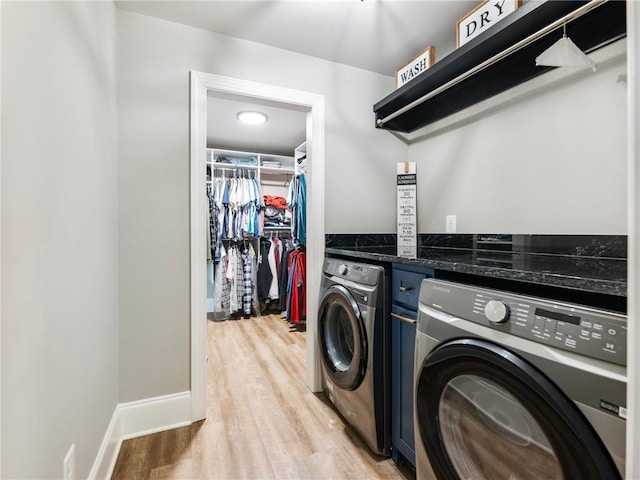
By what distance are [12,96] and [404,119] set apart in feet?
6.58

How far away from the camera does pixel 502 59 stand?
1.35 meters

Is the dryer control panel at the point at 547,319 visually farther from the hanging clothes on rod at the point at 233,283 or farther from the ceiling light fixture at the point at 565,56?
the hanging clothes on rod at the point at 233,283

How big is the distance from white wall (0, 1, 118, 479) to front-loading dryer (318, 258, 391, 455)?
1.10 meters

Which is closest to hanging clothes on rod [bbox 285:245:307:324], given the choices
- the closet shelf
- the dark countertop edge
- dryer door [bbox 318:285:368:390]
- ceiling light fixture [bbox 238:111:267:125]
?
ceiling light fixture [bbox 238:111:267:125]

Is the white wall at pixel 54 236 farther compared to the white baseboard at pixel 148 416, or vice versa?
the white baseboard at pixel 148 416

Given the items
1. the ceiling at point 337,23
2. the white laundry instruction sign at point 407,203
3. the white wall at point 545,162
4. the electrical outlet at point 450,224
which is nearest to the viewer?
the white wall at point 545,162

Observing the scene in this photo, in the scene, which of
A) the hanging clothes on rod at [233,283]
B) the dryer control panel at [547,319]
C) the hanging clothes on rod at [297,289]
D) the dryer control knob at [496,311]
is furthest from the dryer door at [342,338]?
the hanging clothes on rod at [233,283]

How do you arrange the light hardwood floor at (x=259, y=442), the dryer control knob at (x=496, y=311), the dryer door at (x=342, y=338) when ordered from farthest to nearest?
1. the dryer door at (x=342, y=338)
2. the light hardwood floor at (x=259, y=442)
3. the dryer control knob at (x=496, y=311)

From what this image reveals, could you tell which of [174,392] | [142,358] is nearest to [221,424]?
[174,392]

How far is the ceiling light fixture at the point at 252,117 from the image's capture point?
3.09 m

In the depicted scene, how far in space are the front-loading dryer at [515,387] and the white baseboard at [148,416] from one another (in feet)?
4.32

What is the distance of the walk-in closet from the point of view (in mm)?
3605

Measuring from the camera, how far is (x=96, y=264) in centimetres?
120

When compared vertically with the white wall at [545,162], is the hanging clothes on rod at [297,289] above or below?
below
